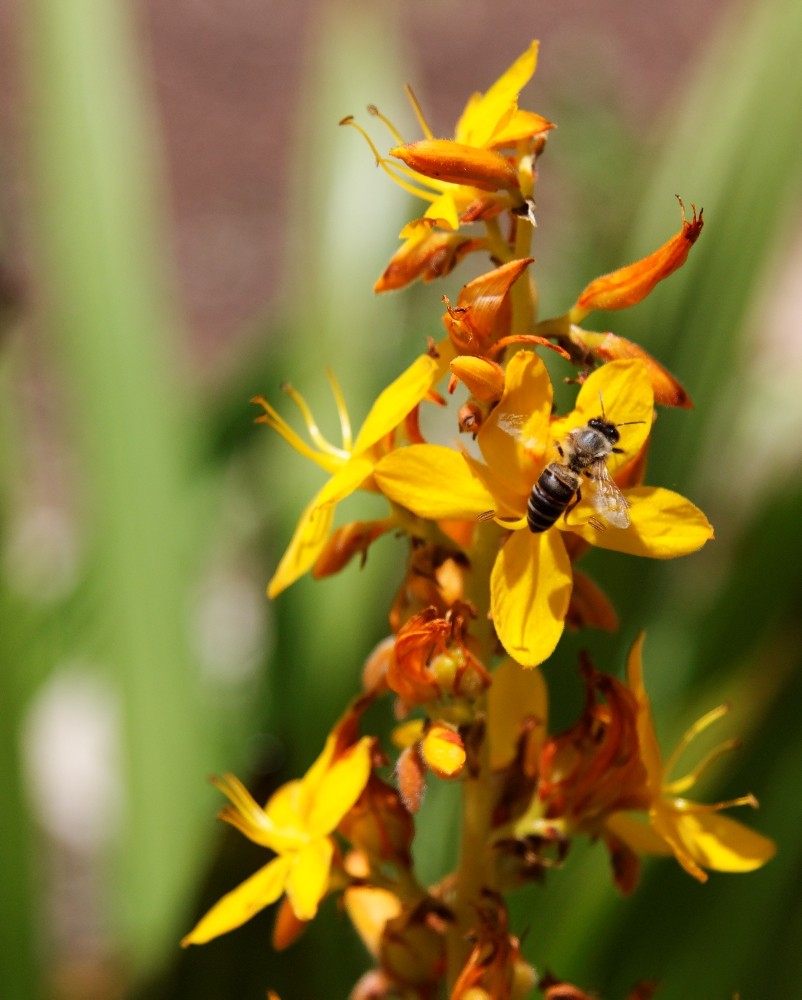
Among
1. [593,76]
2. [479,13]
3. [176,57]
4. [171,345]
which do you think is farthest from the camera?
[479,13]

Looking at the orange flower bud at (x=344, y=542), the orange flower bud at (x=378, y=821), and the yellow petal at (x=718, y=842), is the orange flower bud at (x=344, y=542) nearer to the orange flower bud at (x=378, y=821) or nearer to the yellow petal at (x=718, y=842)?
the orange flower bud at (x=378, y=821)

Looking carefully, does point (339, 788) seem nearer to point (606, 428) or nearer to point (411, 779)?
point (411, 779)

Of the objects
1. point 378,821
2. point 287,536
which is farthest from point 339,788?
point 287,536

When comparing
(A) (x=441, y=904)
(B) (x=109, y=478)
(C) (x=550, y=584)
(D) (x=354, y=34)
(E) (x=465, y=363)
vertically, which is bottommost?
(B) (x=109, y=478)

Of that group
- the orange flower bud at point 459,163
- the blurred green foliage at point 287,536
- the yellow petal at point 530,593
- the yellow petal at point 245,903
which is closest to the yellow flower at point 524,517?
the yellow petal at point 530,593

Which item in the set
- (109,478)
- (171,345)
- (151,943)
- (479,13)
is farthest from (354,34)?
(479,13)

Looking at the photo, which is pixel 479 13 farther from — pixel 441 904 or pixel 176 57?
pixel 441 904

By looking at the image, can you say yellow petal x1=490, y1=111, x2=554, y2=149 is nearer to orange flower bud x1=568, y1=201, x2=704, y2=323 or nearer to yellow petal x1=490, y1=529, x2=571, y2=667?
orange flower bud x1=568, y1=201, x2=704, y2=323
